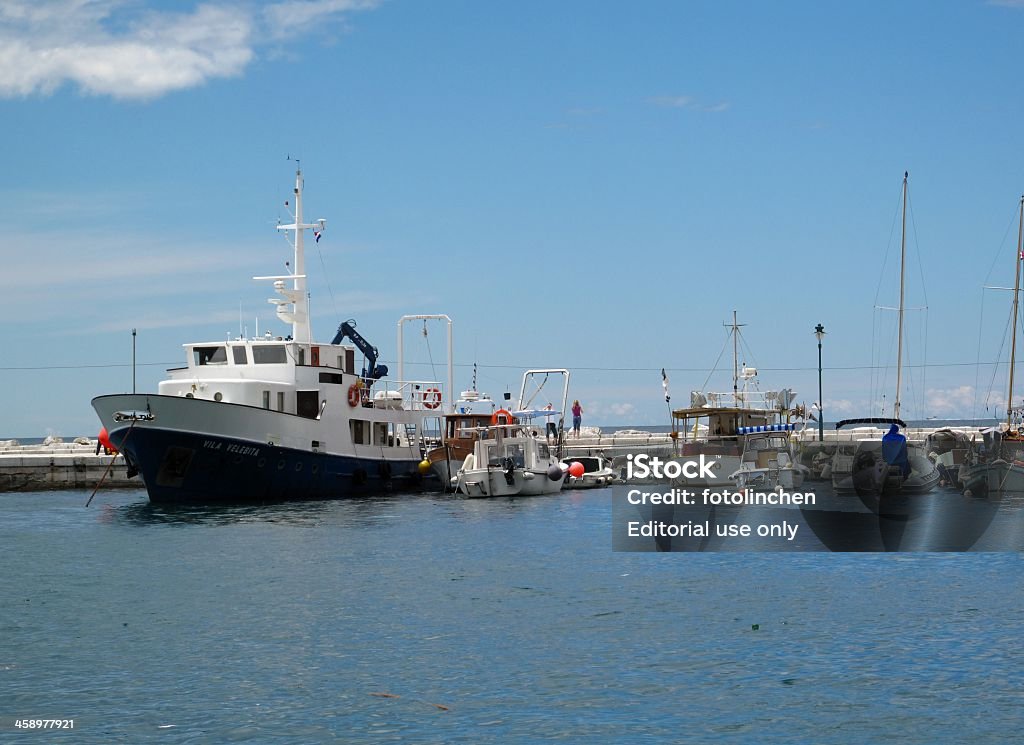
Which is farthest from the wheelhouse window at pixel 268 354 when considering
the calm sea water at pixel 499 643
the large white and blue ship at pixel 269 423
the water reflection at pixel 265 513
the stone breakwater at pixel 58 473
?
the stone breakwater at pixel 58 473

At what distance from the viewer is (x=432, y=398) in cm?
5975

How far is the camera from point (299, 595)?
25.3 meters

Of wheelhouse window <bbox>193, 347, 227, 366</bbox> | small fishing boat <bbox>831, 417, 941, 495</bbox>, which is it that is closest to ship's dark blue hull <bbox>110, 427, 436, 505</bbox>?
wheelhouse window <bbox>193, 347, 227, 366</bbox>

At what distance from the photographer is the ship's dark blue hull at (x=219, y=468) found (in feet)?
145

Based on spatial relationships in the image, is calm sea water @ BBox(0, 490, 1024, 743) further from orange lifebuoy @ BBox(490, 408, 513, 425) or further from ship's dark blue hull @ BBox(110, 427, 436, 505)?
orange lifebuoy @ BBox(490, 408, 513, 425)

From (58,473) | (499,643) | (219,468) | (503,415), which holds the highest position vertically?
(503,415)

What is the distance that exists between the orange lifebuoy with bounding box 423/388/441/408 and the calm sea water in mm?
24775

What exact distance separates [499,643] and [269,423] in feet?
87.6

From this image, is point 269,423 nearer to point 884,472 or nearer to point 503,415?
point 503,415

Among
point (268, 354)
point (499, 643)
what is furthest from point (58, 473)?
point (499, 643)

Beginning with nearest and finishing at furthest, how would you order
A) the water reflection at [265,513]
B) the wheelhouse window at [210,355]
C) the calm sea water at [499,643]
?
1. the calm sea water at [499,643]
2. the water reflection at [265,513]
3. the wheelhouse window at [210,355]

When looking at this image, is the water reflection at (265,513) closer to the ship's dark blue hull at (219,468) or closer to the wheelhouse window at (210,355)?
the ship's dark blue hull at (219,468)

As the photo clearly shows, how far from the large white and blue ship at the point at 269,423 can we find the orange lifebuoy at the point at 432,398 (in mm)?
2992

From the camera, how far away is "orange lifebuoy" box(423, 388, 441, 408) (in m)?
59.3
